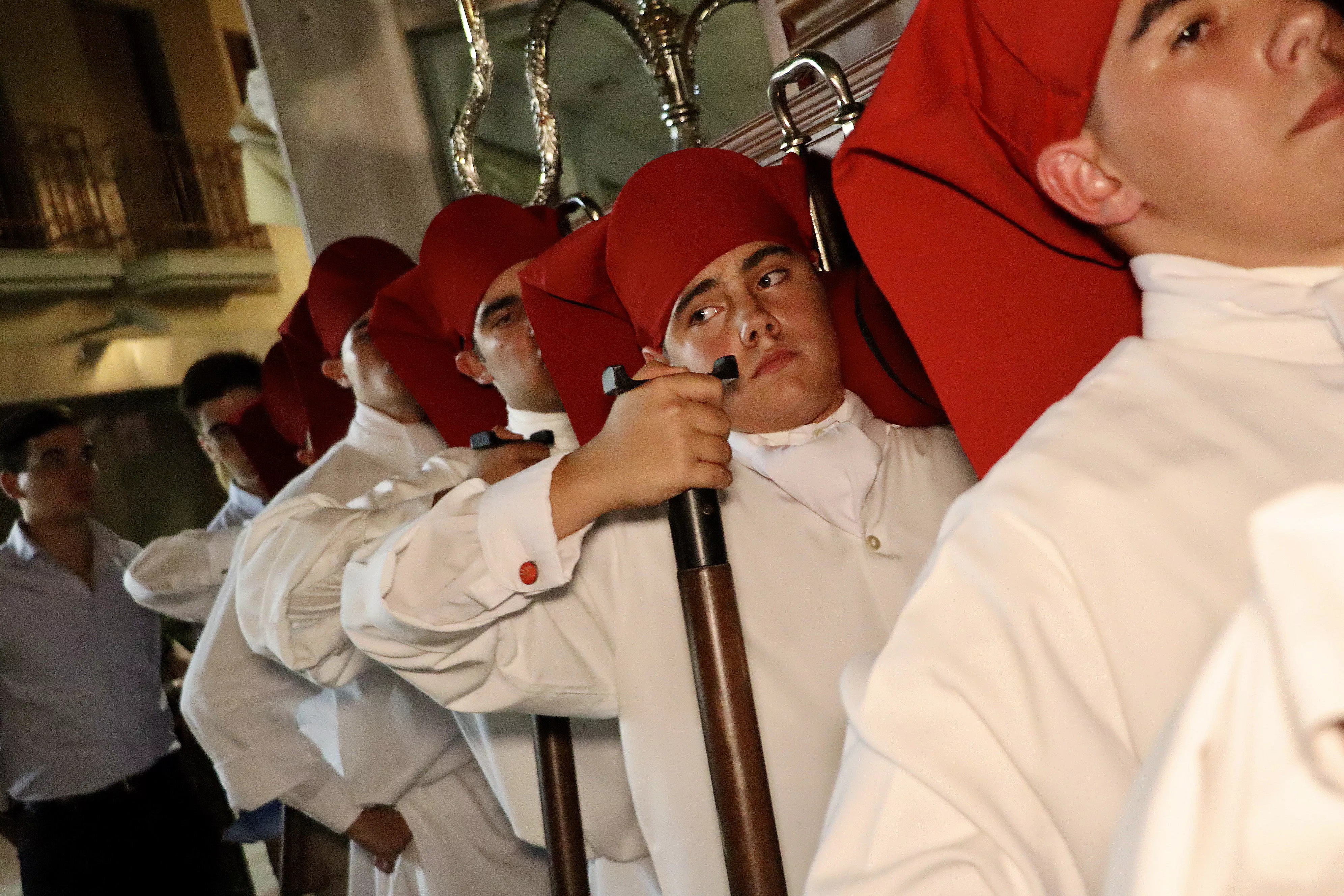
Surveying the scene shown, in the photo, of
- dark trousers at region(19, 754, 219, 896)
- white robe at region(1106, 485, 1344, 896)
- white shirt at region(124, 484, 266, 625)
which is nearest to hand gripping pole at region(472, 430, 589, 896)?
white robe at region(1106, 485, 1344, 896)

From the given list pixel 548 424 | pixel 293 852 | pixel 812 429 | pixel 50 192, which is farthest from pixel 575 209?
pixel 50 192

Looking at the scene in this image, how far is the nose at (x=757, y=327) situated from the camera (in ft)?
5.45

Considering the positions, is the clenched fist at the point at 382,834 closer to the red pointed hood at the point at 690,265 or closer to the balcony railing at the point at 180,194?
the red pointed hood at the point at 690,265

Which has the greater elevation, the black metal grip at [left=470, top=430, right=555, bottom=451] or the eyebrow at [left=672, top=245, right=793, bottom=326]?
the eyebrow at [left=672, top=245, right=793, bottom=326]

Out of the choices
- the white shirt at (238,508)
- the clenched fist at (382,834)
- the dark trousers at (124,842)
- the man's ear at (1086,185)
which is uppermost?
the man's ear at (1086,185)

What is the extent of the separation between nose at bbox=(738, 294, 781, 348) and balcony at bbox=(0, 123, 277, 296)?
10412 mm

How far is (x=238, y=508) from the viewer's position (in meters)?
4.31

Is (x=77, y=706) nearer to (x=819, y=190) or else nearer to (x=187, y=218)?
(x=819, y=190)

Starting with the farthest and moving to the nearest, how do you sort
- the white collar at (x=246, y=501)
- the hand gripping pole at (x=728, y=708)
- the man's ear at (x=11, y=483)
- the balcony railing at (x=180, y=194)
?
the balcony railing at (x=180, y=194), the man's ear at (x=11, y=483), the white collar at (x=246, y=501), the hand gripping pole at (x=728, y=708)

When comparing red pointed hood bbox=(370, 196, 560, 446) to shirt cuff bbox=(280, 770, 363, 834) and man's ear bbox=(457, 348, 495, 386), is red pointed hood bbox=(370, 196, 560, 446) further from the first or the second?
shirt cuff bbox=(280, 770, 363, 834)

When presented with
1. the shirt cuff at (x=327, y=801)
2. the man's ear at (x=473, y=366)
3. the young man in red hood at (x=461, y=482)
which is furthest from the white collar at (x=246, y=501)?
the man's ear at (x=473, y=366)

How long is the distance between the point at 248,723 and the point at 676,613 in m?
1.71

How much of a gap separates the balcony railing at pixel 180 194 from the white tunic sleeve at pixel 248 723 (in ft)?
31.1

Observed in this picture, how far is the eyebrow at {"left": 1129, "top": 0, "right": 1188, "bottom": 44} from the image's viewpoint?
3.24 ft
